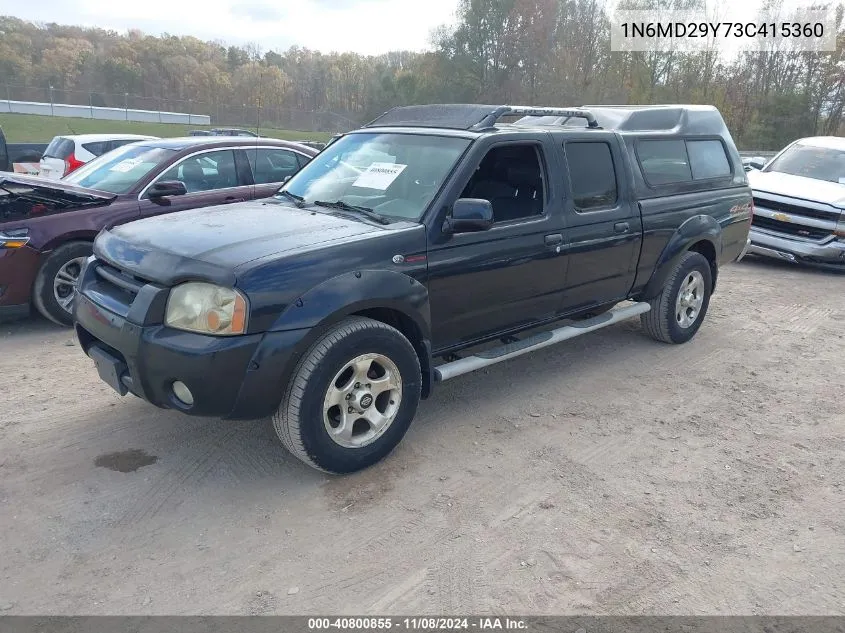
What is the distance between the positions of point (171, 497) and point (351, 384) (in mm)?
1111

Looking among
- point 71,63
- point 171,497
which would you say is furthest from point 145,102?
point 171,497

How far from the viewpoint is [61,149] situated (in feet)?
43.1

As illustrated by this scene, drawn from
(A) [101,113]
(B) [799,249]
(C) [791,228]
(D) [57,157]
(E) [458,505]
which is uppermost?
(A) [101,113]

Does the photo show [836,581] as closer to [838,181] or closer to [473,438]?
[473,438]

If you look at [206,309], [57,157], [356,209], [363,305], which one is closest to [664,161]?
[356,209]

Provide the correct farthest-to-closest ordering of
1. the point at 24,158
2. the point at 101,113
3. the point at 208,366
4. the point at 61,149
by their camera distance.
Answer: the point at 101,113 → the point at 24,158 → the point at 61,149 → the point at 208,366

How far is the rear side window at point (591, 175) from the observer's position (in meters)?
4.81

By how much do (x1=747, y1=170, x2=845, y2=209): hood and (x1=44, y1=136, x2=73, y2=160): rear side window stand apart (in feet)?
40.6

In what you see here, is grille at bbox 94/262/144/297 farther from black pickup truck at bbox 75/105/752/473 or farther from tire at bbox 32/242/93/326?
tire at bbox 32/242/93/326

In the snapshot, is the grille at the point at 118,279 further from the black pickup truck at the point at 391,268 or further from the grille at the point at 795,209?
the grille at the point at 795,209

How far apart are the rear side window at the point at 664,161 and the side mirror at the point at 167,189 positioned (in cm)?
422

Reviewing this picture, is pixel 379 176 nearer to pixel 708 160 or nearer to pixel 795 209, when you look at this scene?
pixel 708 160

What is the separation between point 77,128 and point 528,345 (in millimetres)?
42459

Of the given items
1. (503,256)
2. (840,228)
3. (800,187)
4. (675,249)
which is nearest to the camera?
(503,256)
